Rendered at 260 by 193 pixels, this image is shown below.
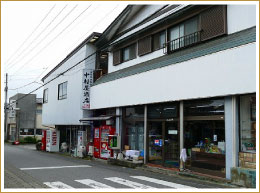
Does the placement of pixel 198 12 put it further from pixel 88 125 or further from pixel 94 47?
pixel 88 125

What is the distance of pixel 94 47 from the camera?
850 inches

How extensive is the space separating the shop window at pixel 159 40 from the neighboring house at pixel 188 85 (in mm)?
10

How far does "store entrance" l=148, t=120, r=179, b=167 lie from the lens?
13086 mm

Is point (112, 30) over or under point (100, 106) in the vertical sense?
over

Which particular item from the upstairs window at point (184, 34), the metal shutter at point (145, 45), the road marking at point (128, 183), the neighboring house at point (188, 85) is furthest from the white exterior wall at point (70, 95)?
the road marking at point (128, 183)

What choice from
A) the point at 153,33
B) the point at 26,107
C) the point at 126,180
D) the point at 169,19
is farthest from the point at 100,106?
the point at 26,107

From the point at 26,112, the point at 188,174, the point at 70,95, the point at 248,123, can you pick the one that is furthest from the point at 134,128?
the point at 26,112

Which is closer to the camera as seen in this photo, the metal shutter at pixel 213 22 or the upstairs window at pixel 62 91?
the metal shutter at pixel 213 22

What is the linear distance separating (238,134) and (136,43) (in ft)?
29.8

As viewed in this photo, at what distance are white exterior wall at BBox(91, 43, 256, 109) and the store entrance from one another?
1.25 metres

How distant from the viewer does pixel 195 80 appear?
11.6 m

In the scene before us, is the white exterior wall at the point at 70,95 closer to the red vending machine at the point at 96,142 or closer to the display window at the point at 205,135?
the red vending machine at the point at 96,142

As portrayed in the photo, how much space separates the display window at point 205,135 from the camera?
1085cm

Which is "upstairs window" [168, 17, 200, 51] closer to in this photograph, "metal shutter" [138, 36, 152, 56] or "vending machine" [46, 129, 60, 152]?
"metal shutter" [138, 36, 152, 56]
